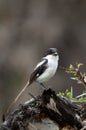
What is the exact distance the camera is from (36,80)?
5188 millimetres

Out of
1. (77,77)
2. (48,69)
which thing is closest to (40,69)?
(48,69)

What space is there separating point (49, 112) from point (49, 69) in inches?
67.9

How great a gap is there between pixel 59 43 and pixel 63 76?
2.87 ft

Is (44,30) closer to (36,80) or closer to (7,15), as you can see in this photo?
(7,15)

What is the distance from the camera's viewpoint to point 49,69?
5.09 metres

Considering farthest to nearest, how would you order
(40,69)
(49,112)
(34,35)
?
(34,35), (40,69), (49,112)

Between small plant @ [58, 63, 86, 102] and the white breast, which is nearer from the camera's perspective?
small plant @ [58, 63, 86, 102]

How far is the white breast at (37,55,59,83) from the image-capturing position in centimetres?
503

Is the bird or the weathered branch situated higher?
the weathered branch

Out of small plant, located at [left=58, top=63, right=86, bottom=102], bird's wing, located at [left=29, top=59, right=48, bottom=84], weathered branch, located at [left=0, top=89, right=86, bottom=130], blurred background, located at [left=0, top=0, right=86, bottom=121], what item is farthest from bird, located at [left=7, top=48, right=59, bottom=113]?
blurred background, located at [left=0, top=0, right=86, bottom=121]

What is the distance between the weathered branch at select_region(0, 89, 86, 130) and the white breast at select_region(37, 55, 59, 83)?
163 cm

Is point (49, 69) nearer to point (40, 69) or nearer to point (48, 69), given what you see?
point (48, 69)

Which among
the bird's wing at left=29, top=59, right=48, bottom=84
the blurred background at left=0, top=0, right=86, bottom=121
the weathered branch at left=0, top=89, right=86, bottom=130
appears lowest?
the blurred background at left=0, top=0, right=86, bottom=121

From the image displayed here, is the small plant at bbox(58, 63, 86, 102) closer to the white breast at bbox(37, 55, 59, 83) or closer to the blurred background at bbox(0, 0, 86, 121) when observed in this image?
the white breast at bbox(37, 55, 59, 83)
